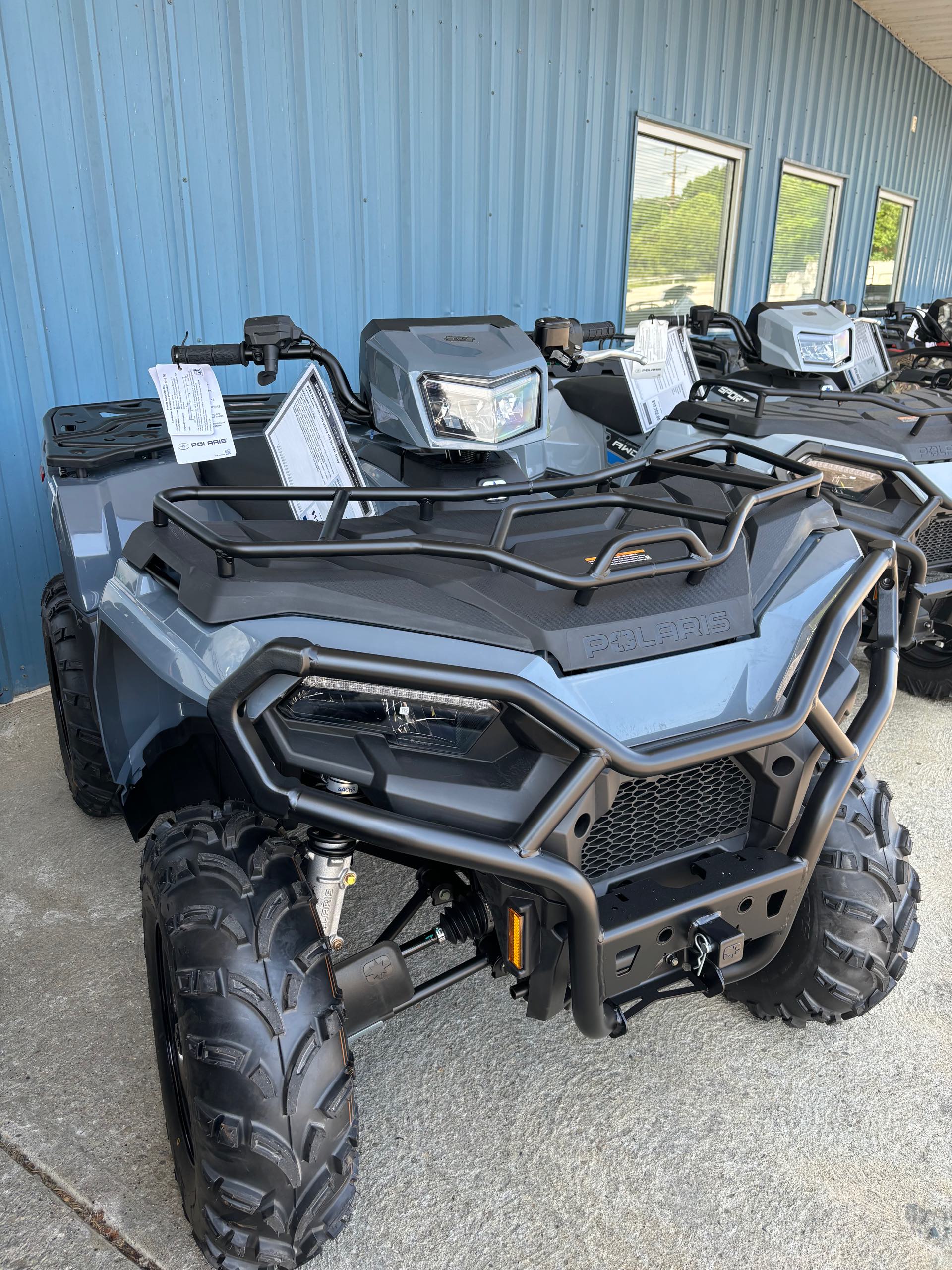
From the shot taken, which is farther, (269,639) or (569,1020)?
(569,1020)

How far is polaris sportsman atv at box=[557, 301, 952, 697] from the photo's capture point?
2756 millimetres

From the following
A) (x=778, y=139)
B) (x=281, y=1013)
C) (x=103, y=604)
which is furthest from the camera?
(x=778, y=139)

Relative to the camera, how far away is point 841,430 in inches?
117

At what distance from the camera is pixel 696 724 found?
130cm

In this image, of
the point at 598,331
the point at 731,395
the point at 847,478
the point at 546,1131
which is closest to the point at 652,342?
the point at 598,331

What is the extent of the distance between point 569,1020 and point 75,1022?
3.23 feet

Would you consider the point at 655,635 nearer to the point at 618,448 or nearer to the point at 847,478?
the point at 847,478

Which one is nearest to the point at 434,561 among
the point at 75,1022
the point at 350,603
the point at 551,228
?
the point at 350,603

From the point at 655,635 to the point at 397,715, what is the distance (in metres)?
0.38

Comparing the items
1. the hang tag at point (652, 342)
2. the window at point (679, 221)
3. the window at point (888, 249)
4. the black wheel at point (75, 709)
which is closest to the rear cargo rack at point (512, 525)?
the black wheel at point (75, 709)

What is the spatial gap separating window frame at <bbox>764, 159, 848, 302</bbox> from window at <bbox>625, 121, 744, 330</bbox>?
710 mm

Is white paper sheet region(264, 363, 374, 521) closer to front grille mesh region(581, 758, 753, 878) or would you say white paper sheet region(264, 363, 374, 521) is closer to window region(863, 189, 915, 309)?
front grille mesh region(581, 758, 753, 878)

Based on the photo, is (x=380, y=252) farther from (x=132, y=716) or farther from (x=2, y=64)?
(x=132, y=716)

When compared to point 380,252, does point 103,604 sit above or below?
below
